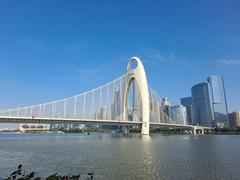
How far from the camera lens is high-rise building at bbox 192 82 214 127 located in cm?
17889

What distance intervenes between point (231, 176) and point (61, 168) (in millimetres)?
9898

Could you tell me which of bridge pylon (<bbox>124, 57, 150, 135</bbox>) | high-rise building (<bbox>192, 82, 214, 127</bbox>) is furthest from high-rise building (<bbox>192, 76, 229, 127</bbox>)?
bridge pylon (<bbox>124, 57, 150, 135</bbox>)

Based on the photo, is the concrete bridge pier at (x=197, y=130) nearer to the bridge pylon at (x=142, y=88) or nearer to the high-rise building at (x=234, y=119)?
the bridge pylon at (x=142, y=88)

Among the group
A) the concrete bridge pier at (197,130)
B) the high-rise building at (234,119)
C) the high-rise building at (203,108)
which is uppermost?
the high-rise building at (203,108)

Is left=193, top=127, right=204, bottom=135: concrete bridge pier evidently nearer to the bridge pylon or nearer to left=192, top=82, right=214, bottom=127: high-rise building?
the bridge pylon

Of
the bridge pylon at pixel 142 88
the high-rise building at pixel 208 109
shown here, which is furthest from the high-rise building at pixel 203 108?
the bridge pylon at pixel 142 88

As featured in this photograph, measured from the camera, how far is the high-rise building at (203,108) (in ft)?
587

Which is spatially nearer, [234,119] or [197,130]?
[197,130]

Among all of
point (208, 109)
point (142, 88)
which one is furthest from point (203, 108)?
point (142, 88)

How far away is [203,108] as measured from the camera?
190125mm

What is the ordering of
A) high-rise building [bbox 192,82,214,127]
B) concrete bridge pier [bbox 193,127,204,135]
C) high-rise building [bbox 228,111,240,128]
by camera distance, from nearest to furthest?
1. concrete bridge pier [bbox 193,127,204,135]
2. high-rise building [bbox 228,111,240,128]
3. high-rise building [bbox 192,82,214,127]

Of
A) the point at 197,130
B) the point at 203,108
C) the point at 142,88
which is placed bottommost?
the point at 197,130

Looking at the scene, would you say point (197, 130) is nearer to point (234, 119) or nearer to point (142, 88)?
point (142, 88)

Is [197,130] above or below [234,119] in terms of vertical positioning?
below
